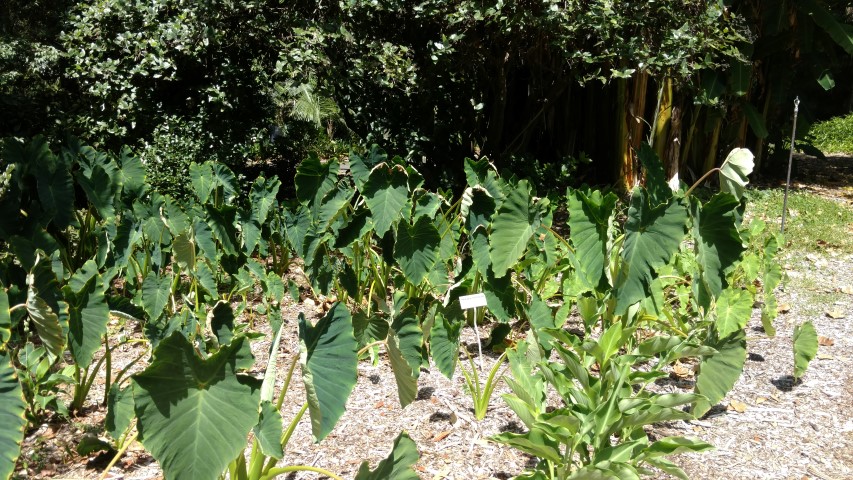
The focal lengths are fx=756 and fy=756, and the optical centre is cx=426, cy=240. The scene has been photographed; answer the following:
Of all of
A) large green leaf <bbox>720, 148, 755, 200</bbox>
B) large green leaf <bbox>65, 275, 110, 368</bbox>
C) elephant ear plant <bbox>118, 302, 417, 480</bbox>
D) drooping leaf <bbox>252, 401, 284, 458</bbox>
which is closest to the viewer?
elephant ear plant <bbox>118, 302, 417, 480</bbox>

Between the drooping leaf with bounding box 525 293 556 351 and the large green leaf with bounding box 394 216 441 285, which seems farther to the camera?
the large green leaf with bounding box 394 216 441 285

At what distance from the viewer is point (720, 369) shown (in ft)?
9.97

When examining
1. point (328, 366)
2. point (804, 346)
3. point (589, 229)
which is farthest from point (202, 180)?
point (804, 346)

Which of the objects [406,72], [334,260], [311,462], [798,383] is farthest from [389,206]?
[406,72]

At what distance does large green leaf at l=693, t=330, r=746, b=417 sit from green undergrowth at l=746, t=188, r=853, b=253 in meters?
3.15

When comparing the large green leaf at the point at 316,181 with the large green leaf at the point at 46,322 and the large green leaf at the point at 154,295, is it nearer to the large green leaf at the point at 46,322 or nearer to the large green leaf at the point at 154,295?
the large green leaf at the point at 154,295

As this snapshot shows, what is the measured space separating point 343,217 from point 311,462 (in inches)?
65.3

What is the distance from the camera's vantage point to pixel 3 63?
7.54 m

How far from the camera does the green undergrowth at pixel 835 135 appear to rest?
12289 millimetres

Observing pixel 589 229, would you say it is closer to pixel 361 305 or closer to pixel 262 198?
pixel 361 305

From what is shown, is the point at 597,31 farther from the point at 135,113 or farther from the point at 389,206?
the point at 135,113

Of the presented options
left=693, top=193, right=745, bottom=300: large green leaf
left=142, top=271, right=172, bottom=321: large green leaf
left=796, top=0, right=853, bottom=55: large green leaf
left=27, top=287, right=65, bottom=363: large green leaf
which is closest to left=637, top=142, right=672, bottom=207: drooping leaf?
left=693, top=193, right=745, bottom=300: large green leaf

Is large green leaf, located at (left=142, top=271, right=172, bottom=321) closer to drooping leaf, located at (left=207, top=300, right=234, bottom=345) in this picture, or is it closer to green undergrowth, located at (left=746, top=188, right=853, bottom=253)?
drooping leaf, located at (left=207, top=300, right=234, bottom=345)

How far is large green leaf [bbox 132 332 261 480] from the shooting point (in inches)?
73.5
